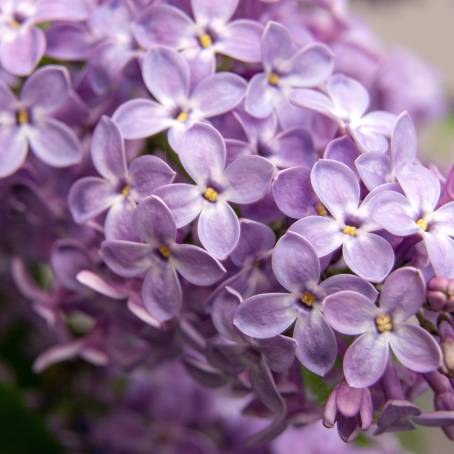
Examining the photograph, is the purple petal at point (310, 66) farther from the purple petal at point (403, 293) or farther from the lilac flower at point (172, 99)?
the purple petal at point (403, 293)

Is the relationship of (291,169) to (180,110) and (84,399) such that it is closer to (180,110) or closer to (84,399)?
(180,110)

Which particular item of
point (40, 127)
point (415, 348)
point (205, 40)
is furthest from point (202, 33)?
point (415, 348)

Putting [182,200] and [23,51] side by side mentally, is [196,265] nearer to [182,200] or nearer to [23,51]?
→ [182,200]

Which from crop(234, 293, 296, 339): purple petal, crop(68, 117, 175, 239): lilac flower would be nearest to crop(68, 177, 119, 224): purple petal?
crop(68, 117, 175, 239): lilac flower

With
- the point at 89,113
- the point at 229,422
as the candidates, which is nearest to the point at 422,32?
the point at 229,422

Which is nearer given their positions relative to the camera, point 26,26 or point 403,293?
point 403,293

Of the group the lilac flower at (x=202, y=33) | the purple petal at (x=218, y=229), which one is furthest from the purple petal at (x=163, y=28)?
the purple petal at (x=218, y=229)
